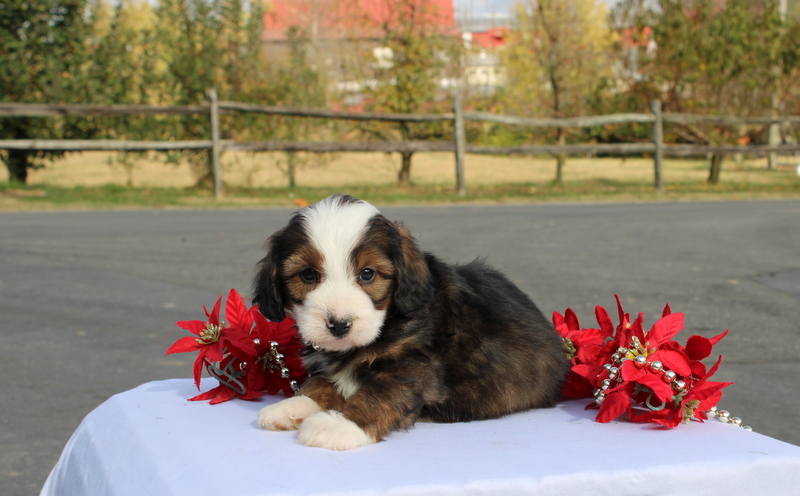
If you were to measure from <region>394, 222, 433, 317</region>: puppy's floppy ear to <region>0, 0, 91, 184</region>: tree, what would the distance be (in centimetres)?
1924

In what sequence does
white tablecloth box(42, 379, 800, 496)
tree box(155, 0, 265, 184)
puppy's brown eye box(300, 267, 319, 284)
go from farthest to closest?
tree box(155, 0, 265, 184)
puppy's brown eye box(300, 267, 319, 284)
white tablecloth box(42, 379, 800, 496)

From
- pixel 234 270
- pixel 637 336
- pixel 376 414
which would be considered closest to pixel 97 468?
pixel 376 414

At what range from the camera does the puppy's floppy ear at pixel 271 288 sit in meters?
2.63

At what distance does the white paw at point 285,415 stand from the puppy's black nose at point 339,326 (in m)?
0.38

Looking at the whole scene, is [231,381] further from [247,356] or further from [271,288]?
[271,288]

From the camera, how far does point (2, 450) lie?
3885mm

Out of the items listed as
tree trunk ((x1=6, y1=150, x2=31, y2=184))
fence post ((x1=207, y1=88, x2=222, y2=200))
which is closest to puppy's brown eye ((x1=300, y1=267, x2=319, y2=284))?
fence post ((x1=207, y1=88, x2=222, y2=200))

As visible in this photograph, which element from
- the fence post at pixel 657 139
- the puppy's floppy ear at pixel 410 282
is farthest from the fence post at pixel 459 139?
the puppy's floppy ear at pixel 410 282

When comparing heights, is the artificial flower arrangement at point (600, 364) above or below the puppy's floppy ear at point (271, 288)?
A: below

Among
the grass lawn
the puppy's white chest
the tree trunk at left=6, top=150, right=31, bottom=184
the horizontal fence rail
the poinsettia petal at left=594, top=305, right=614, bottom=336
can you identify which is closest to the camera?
the puppy's white chest

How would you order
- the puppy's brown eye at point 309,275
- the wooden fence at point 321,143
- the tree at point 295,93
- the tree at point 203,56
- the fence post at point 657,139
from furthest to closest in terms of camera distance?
the tree at point 295,93 < the tree at point 203,56 < the fence post at point 657,139 < the wooden fence at point 321,143 < the puppy's brown eye at point 309,275

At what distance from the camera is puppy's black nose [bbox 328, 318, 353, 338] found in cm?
235

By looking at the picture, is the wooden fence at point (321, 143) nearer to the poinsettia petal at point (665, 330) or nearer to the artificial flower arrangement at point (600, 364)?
the artificial flower arrangement at point (600, 364)

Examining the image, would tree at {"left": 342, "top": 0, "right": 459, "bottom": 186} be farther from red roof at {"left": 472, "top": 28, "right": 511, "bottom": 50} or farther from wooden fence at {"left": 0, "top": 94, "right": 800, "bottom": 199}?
red roof at {"left": 472, "top": 28, "right": 511, "bottom": 50}
